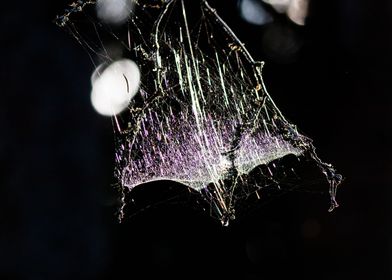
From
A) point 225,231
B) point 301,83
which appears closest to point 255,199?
point 225,231

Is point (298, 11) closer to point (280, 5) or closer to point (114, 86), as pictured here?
point (280, 5)

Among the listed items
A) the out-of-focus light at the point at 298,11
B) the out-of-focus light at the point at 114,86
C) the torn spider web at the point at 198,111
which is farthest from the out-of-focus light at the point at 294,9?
the out-of-focus light at the point at 114,86

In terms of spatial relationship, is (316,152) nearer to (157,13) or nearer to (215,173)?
(215,173)

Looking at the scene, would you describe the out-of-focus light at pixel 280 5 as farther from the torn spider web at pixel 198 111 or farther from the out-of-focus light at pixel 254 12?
the torn spider web at pixel 198 111

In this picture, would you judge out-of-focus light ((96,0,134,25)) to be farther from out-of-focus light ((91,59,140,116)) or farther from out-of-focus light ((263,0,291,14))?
out-of-focus light ((263,0,291,14))

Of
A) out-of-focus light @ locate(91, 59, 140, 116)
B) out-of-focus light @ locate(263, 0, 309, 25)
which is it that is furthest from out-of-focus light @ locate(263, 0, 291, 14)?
out-of-focus light @ locate(91, 59, 140, 116)

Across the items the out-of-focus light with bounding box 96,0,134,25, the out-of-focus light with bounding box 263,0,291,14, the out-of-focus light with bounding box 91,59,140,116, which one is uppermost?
the out-of-focus light with bounding box 263,0,291,14
